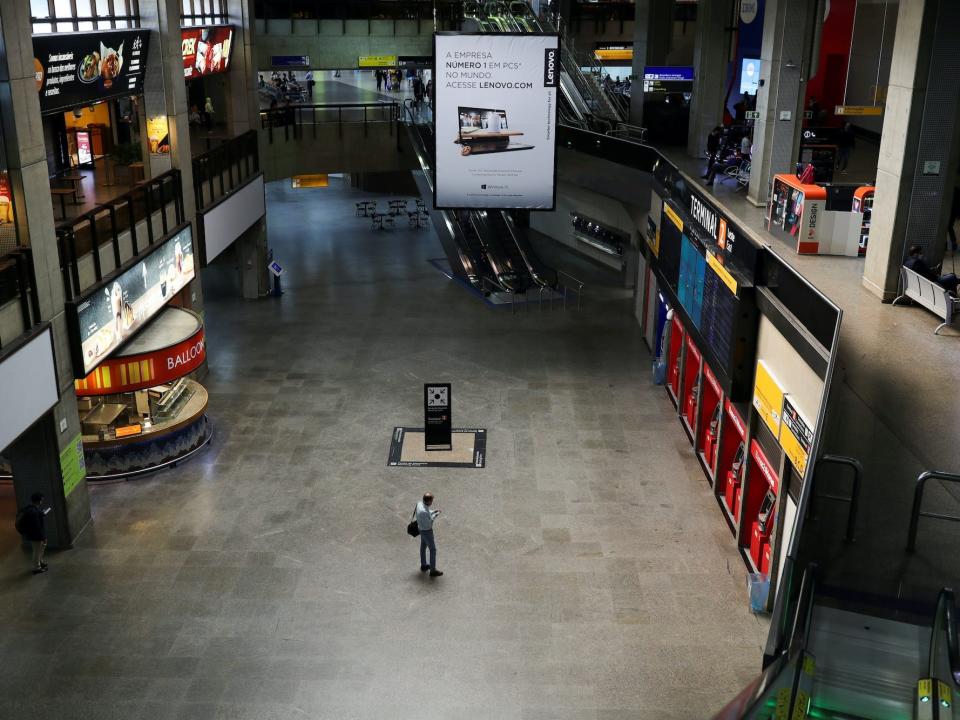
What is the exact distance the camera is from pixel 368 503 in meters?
15.3

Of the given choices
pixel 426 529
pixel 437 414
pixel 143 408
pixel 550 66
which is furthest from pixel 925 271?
pixel 143 408

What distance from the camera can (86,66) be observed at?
1545 cm

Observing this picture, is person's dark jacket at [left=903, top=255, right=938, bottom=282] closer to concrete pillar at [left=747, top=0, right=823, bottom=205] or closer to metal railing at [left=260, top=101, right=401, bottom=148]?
concrete pillar at [left=747, top=0, right=823, bottom=205]

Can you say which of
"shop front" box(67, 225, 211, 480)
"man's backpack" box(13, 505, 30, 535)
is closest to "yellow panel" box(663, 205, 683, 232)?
"shop front" box(67, 225, 211, 480)

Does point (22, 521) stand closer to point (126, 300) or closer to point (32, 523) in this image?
point (32, 523)

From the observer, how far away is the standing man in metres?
12.9

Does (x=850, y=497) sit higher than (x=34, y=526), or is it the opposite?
(x=850, y=497)

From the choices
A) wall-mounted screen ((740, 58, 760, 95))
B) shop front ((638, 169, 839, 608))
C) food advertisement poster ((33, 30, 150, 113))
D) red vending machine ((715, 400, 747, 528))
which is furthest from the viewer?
wall-mounted screen ((740, 58, 760, 95))

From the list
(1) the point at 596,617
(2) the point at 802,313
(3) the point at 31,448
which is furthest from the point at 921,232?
(3) the point at 31,448

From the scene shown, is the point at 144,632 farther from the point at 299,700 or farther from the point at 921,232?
the point at 921,232

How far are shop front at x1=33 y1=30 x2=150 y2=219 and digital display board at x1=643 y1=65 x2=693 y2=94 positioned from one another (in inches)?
579

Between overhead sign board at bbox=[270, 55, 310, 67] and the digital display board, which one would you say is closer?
the digital display board

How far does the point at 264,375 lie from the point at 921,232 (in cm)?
1362

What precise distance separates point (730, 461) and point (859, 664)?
8.94 metres
